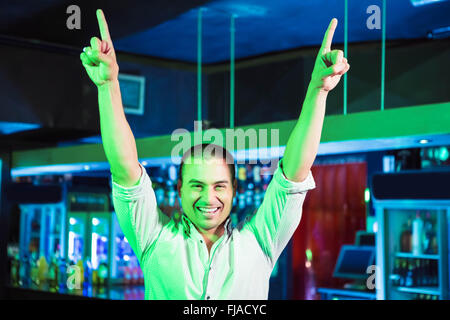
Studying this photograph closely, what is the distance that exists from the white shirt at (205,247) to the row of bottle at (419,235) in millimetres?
4193

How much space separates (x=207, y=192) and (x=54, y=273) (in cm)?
524

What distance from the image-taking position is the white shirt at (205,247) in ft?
5.37

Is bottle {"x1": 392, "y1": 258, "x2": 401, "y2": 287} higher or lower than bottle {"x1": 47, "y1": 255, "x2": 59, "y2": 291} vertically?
higher

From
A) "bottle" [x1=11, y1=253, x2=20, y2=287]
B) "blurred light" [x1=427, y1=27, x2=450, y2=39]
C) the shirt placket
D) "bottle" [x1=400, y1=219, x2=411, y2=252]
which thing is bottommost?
"bottle" [x1=11, y1=253, x2=20, y2=287]

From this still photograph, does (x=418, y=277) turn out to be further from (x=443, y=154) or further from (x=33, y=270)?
(x=33, y=270)

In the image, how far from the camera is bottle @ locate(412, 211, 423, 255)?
5.62 m

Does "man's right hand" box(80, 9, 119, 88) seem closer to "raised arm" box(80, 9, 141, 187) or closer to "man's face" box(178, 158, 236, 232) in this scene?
"raised arm" box(80, 9, 141, 187)

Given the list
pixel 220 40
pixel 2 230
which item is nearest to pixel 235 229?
pixel 220 40

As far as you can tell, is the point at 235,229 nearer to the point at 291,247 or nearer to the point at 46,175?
the point at 46,175

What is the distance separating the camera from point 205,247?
1688mm

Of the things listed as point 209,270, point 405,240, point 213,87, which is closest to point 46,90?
point 213,87

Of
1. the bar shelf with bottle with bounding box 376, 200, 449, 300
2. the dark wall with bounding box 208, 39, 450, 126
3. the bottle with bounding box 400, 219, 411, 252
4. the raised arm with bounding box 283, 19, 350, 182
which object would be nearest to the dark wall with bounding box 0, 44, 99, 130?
the dark wall with bounding box 208, 39, 450, 126

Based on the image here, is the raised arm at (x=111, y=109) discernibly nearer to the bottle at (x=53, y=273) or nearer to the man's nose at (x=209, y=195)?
the man's nose at (x=209, y=195)

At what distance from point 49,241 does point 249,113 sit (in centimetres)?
269
